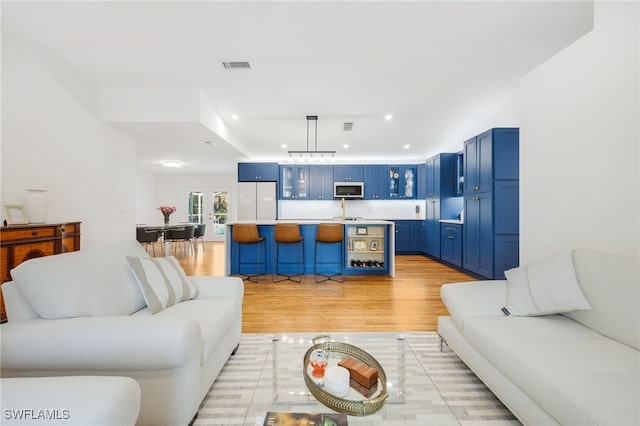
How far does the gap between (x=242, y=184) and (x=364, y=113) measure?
157 inches

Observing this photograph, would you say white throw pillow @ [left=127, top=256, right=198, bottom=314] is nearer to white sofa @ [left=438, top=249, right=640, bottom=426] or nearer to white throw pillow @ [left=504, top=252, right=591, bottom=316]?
white sofa @ [left=438, top=249, right=640, bottom=426]

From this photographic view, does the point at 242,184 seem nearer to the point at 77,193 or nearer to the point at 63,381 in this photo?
the point at 77,193

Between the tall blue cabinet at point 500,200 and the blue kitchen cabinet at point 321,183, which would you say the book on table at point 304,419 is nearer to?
the tall blue cabinet at point 500,200

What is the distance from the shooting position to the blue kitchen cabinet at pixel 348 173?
719 cm

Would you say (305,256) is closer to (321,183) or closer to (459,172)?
(321,183)

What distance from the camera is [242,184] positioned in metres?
6.93

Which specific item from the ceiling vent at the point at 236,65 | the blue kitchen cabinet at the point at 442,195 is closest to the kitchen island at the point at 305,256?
the blue kitchen cabinet at the point at 442,195

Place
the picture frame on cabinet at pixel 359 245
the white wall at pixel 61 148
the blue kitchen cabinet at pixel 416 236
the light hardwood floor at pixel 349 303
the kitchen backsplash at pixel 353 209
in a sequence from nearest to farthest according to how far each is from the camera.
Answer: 1. the white wall at pixel 61 148
2. the light hardwood floor at pixel 349 303
3. the picture frame on cabinet at pixel 359 245
4. the blue kitchen cabinet at pixel 416 236
5. the kitchen backsplash at pixel 353 209

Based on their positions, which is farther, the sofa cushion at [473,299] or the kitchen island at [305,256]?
the kitchen island at [305,256]

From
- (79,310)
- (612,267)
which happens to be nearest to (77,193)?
(79,310)

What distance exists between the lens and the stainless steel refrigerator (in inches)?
272

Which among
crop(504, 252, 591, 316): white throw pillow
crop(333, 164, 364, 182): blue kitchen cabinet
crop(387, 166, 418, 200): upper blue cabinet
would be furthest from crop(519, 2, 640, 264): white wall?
crop(333, 164, 364, 182): blue kitchen cabinet

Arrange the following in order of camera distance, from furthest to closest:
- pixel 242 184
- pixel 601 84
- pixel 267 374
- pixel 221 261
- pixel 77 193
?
pixel 242 184 < pixel 221 261 < pixel 77 193 < pixel 601 84 < pixel 267 374

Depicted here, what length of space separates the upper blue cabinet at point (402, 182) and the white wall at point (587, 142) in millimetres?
4389
